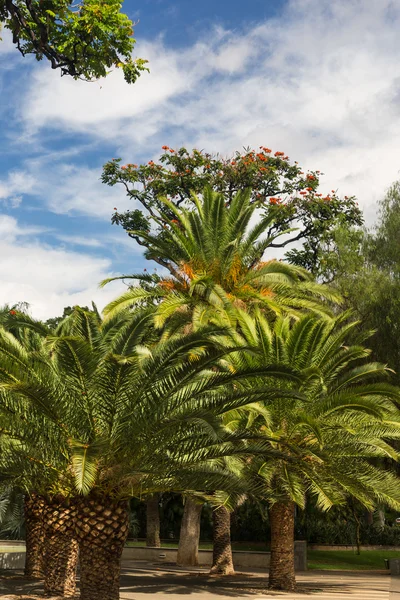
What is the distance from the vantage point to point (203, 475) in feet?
41.4

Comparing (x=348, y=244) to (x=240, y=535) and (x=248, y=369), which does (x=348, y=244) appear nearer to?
(x=240, y=535)

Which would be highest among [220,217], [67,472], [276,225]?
[276,225]

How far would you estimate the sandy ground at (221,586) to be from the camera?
16.1 m

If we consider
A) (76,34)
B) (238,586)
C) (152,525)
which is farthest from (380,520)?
(76,34)

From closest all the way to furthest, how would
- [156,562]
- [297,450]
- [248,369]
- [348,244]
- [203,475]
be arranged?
1. [248,369]
2. [203,475]
3. [297,450]
4. [156,562]
5. [348,244]

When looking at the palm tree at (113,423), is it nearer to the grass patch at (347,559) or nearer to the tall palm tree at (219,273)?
the tall palm tree at (219,273)

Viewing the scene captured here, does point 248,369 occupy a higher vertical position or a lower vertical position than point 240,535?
higher

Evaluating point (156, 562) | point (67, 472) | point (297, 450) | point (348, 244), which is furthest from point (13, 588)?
point (348, 244)

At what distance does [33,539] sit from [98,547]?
7.13 m

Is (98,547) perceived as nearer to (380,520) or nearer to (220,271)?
Answer: (220,271)

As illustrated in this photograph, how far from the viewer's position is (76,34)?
10.5 metres

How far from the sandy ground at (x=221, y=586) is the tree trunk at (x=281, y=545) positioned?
0.44 m

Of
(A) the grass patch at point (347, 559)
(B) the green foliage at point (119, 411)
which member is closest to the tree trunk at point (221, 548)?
(A) the grass patch at point (347, 559)

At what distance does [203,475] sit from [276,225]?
63.2 ft
